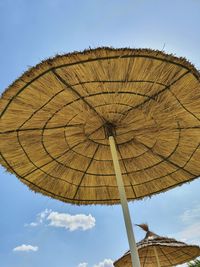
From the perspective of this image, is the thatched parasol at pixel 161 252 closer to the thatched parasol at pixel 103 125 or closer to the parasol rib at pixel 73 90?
the thatched parasol at pixel 103 125

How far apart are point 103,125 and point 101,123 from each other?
0.04 meters

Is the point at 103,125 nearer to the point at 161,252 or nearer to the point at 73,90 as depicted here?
the point at 73,90

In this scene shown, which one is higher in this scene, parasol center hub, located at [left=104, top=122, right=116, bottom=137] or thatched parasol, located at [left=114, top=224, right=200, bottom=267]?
thatched parasol, located at [left=114, top=224, right=200, bottom=267]

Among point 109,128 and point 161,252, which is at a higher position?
point 161,252

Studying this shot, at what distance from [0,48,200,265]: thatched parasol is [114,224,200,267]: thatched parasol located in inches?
134

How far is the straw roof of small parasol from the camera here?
11.0ft

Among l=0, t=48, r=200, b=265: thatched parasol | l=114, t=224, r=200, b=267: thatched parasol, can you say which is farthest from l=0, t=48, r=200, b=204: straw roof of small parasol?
l=114, t=224, r=200, b=267: thatched parasol

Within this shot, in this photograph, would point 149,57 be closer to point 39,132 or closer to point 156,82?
point 156,82

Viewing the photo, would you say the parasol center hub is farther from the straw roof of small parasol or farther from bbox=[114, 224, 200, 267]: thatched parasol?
bbox=[114, 224, 200, 267]: thatched parasol

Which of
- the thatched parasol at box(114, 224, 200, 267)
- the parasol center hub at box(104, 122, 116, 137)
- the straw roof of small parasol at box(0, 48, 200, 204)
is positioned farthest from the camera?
the thatched parasol at box(114, 224, 200, 267)

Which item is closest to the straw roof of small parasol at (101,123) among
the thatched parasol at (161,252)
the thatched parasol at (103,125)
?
the thatched parasol at (103,125)

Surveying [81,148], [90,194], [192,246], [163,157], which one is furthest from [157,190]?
[192,246]

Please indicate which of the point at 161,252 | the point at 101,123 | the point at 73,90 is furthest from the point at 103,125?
the point at 161,252

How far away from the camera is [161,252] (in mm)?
9898
